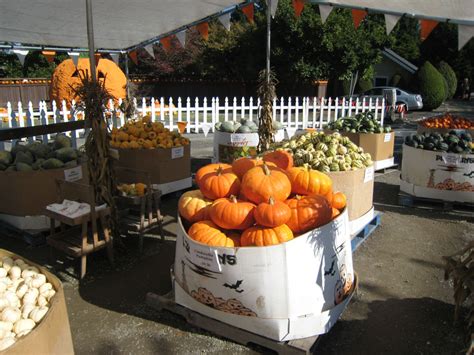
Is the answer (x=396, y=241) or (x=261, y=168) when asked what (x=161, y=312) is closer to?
(x=261, y=168)

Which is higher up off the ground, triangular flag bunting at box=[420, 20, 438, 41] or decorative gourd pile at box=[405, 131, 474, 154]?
triangular flag bunting at box=[420, 20, 438, 41]

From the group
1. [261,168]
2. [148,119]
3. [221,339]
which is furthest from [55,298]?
[148,119]

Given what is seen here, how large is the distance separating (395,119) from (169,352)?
18661mm

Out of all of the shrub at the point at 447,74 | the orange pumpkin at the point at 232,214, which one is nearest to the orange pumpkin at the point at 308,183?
the orange pumpkin at the point at 232,214

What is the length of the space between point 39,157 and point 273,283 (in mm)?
3938

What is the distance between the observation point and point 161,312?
3.59m

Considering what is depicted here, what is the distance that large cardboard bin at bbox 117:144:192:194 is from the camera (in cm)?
628

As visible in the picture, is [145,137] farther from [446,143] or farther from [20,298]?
[446,143]

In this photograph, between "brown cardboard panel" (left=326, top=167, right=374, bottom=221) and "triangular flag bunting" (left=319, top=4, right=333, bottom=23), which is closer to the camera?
"brown cardboard panel" (left=326, top=167, right=374, bottom=221)

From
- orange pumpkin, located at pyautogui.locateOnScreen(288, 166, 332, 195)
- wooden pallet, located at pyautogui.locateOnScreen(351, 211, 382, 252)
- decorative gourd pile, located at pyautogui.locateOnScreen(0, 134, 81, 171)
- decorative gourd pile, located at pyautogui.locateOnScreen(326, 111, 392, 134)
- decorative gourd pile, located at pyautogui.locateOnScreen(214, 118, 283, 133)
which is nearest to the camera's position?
orange pumpkin, located at pyautogui.locateOnScreen(288, 166, 332, 195)

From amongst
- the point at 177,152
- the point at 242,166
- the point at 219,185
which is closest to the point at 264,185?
the point at 219,185

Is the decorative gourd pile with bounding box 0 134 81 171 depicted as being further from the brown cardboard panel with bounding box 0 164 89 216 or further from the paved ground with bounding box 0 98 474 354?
the paved ground with bounding box 0 98 474 354

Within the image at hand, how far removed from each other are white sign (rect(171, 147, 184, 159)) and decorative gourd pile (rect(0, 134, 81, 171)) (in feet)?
4.60

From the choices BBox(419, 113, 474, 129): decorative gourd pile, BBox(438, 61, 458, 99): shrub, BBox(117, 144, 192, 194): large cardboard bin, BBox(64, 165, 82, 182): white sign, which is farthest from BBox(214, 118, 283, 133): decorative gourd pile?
BBox(438, 61, 458, 99): shrub
